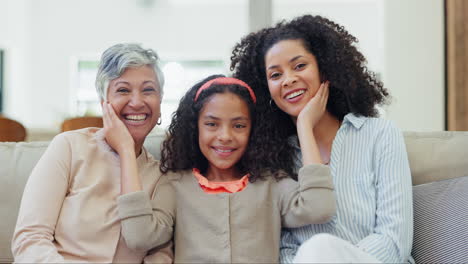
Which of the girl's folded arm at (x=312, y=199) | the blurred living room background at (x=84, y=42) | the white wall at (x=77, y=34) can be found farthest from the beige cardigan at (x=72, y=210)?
the white wall at (x=77, y=34)

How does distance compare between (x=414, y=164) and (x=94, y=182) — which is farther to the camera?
(x=414, y=164)

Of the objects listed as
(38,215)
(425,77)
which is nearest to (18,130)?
(38,215)

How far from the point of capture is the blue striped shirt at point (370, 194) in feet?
4.42

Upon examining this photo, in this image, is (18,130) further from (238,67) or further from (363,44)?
(363,44)

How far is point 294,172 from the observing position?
1.59 meters

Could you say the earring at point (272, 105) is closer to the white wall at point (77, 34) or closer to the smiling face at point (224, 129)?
the smiling face at point (224, 129)

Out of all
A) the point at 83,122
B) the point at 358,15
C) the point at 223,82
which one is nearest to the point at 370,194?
the point at 223,82

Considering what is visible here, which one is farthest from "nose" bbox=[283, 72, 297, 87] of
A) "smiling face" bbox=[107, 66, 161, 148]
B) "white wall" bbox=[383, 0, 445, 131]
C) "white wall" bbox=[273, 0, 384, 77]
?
"white wall" bbox=[273, 0, 384, 77]

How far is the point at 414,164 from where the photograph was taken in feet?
5.64

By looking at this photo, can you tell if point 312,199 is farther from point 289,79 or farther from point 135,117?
point 135,117

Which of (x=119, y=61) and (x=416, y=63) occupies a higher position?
(x=416, y=63)

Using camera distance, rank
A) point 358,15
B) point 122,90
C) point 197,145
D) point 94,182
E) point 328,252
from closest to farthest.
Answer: point 328,252 < point 94,182 < point 122,90 < point 197,145 < point 358,15

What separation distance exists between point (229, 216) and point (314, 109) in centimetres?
45

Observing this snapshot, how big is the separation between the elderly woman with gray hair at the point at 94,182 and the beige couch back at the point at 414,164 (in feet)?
0.99
